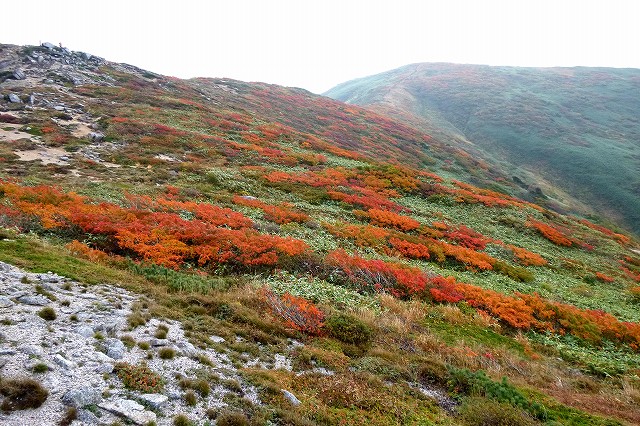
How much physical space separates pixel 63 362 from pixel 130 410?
77.0 inches

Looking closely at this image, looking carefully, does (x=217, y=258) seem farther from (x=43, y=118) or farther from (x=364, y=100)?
(x=364, y=100)

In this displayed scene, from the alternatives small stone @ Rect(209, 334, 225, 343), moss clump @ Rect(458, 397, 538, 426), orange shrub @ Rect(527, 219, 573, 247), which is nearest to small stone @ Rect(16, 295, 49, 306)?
small stone @ Rect(209, 334, 225, 343)

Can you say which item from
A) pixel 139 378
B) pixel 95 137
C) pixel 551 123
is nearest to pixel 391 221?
pixel 139 378

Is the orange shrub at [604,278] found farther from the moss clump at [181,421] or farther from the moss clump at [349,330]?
the moss clump at [181,421]

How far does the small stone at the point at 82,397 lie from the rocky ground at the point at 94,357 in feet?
0.06

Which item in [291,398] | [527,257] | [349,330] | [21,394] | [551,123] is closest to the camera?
[21,394]

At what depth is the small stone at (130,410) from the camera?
6.93 meters

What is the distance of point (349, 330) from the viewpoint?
13461mm

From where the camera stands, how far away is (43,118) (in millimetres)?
40188

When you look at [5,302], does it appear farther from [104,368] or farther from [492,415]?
[492,415]

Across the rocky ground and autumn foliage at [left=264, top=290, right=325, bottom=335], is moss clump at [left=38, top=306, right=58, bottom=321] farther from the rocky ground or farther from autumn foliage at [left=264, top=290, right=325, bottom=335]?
autumn foliage at [left=264, top=290, right=325, bottom=335]

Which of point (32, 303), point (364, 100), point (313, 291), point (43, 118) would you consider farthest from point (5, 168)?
point (364, 100)

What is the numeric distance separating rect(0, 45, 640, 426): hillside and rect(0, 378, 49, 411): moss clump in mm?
30

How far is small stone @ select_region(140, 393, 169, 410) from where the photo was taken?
24.3 feet
